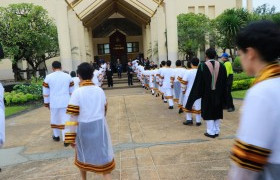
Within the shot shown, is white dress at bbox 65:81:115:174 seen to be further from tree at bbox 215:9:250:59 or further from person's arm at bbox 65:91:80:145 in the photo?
tree at bbox 215:9:250:59

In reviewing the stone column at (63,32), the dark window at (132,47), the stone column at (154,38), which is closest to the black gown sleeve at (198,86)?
the stone column at (63,32)

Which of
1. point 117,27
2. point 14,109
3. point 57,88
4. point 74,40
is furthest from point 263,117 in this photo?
point 117,27

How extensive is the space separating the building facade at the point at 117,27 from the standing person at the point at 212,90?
1194 cm

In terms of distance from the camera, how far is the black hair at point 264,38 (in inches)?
59.9

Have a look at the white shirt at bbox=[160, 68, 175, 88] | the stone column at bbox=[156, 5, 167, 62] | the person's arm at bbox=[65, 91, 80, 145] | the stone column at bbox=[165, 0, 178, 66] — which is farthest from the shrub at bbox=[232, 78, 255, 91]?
Result: the person's arm at bbox=[65, 91, 80, 145]

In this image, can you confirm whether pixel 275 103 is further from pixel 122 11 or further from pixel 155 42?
pixel 122 11

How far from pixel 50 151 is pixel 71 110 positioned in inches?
114

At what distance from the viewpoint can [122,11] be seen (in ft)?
102

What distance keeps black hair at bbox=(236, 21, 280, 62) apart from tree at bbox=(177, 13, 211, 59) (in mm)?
25711

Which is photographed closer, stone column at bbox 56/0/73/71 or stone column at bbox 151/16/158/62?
stone column at bbox 56/0/73/71

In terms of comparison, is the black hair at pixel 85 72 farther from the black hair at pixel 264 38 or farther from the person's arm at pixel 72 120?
the black hair at pixel 264 38

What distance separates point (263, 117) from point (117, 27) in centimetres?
3202

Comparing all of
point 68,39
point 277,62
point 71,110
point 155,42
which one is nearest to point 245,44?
point 277,62

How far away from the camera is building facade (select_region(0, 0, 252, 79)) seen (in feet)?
58.7
